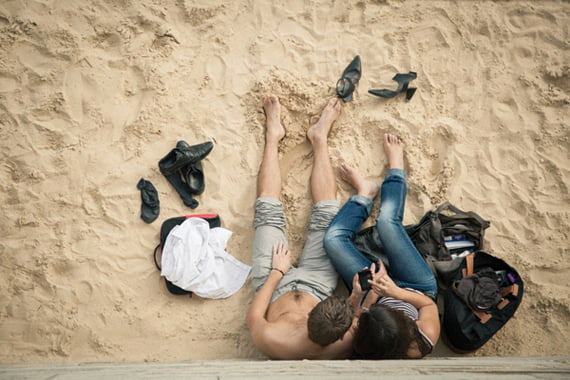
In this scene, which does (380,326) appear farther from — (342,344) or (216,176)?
(216,176)

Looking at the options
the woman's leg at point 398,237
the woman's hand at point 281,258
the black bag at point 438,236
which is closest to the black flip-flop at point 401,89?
the woman's leg at point 398,237

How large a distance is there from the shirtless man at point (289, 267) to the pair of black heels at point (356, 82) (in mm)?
142

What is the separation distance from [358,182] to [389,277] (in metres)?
0.81

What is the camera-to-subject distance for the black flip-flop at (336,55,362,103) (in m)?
3.31

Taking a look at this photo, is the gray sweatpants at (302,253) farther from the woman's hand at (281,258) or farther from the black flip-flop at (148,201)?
the black flip-flop at (148,201)

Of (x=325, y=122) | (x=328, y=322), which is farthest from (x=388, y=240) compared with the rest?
(x=325, y=122)

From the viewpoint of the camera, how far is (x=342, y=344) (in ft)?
7.55

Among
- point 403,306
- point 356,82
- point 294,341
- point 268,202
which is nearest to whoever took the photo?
point 294,341

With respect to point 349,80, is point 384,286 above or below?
below

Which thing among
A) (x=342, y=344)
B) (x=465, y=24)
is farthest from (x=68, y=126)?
(x=465, y=24)

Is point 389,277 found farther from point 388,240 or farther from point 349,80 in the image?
point 349,80

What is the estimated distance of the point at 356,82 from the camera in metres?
3.34

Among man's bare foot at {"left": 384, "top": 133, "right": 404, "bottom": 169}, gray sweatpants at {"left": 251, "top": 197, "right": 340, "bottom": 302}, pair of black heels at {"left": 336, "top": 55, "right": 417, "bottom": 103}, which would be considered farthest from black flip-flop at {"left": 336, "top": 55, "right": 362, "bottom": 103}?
gray sweatpants at {"left": 251, "top": 197, "right": 340, "bottom": 302}

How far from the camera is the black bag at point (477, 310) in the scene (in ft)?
8.46
